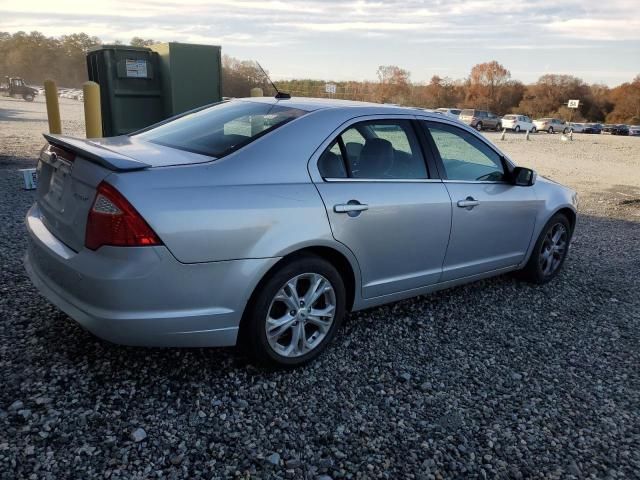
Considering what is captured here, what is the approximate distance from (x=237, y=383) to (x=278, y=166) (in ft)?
4.19

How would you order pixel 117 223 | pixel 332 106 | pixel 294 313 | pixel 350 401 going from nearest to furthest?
pixel 117 223
pixel 350 401
pixel 294 313
pixel 332 106

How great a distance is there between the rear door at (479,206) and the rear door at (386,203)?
6.5 inches

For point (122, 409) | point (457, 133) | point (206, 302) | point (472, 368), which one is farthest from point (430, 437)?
point (457, 133)

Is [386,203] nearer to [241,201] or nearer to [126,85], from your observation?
[241,201]

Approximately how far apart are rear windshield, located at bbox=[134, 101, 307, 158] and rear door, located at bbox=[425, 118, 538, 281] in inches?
48.5

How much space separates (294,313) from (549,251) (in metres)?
3.08

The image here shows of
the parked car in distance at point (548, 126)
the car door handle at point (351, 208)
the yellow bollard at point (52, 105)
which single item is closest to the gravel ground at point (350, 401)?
the car door handle at point (351, 208)

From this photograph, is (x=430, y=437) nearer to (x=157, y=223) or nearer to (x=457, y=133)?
(x=157, y=223)

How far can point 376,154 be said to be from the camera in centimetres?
360

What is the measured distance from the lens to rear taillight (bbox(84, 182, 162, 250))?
2449 millimetres

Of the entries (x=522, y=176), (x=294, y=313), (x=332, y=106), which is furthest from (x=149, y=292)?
(x=522, y=176)

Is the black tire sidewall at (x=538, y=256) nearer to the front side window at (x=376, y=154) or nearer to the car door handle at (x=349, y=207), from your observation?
the front side window at (x=376, y=154)

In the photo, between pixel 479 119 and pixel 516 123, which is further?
pixel 516 123

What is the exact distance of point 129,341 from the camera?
2.62 m
